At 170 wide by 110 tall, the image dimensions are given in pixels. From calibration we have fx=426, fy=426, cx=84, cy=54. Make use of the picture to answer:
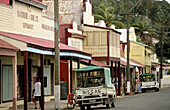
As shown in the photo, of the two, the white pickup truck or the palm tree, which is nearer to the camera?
the white pickup truck

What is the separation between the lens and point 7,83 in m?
25.7

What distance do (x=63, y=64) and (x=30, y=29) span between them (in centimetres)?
869

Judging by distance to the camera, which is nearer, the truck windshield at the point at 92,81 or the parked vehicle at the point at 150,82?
the truck windshield at the point at 92,81

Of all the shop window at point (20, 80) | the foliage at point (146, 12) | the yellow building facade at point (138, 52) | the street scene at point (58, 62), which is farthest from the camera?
the foliage at point (146, 12)

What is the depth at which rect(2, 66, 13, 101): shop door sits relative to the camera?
2532 cm

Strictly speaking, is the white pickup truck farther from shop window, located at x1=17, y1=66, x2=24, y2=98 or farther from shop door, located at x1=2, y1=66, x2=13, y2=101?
shop window, located at x1=17, y1=66, x2=24, y2=98

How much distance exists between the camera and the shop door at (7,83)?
83.1 ft

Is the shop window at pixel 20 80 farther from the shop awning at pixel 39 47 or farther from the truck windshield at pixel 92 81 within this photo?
the truck windshield at pixel 92 81

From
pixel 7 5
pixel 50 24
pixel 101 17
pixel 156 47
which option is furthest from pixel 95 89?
pixel 156 47

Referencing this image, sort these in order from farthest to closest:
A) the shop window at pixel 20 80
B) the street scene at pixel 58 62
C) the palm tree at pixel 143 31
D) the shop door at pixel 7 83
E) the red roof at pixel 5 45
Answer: the palm tree at pixel 143 31 → the shop window at pixel 20 80 → the shop door at pixel 7 83 → the street scene at pixel 58 62 → the red roof at pixel 5 45

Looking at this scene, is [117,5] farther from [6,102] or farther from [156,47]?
[6,102]

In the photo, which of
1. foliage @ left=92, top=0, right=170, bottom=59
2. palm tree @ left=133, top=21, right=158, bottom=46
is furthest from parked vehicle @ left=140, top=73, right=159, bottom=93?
foliage @ left=92, top=0, right=170, bottom=59

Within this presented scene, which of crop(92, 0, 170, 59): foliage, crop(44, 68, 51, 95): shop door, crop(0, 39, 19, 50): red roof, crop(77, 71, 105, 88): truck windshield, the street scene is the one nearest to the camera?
crop(0, 39, 19, 50): red roof

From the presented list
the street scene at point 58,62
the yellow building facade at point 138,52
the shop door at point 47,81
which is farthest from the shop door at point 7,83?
the yellow building facade at point 138,52
